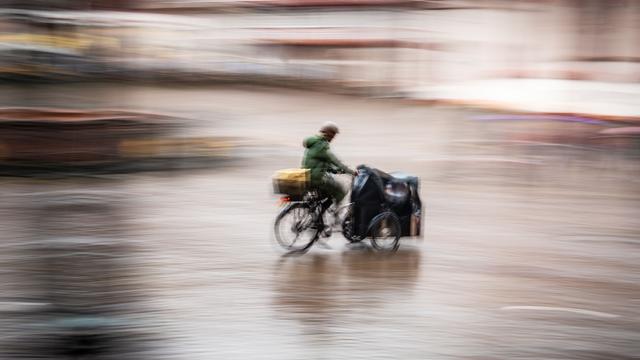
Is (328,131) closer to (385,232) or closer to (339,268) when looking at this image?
(385,232)

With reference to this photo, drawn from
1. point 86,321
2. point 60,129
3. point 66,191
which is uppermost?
point 60,129

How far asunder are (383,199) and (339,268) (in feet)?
4.24

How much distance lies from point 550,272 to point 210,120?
1810cm

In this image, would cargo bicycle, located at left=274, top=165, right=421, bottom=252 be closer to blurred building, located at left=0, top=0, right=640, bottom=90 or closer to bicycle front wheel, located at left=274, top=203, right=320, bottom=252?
bicycle front wheel, located at left=274, top=203, right=320, bottom=252

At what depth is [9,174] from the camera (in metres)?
15.6

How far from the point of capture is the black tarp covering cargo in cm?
1116

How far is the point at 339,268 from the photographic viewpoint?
10.5 metres

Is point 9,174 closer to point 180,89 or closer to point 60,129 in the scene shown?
point 60,129

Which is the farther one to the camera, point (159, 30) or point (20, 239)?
point (159, 30)

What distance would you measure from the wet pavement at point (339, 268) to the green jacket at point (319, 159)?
108 centimetres

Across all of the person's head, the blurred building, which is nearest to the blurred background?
the blurred building

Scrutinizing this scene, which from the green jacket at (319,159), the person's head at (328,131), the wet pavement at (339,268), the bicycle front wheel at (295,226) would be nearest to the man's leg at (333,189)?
the green jacket at (319,159)

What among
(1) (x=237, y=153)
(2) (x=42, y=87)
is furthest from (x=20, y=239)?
(1) (x=237, y=153)

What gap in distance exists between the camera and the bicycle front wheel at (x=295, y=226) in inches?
439
